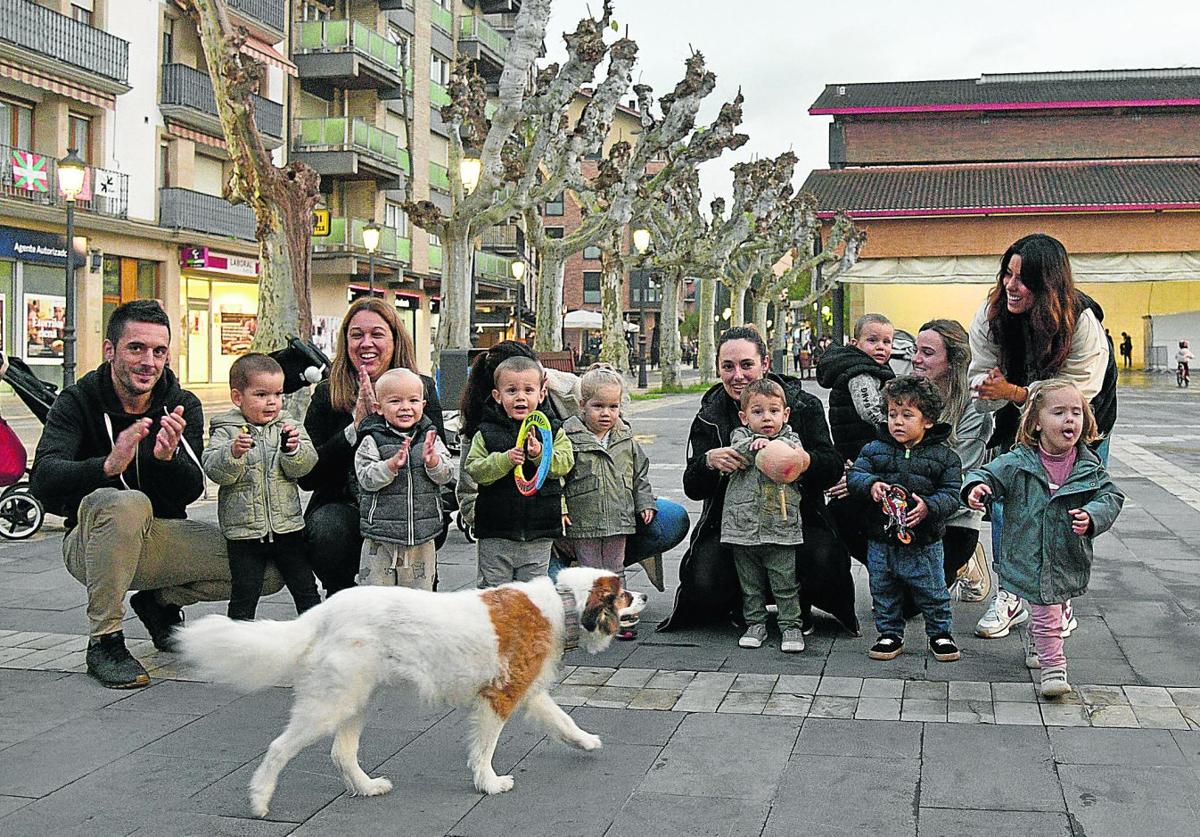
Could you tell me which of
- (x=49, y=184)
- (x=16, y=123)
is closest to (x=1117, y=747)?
(x=49, y=184)

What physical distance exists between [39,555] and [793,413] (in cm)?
619

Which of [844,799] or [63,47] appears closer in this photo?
[844,799]

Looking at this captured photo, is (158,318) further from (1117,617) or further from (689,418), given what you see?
(689,418)

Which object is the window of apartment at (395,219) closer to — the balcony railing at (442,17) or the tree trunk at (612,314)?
the balcony railing at (442,17)

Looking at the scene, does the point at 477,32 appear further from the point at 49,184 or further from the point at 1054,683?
the point at 1054,683

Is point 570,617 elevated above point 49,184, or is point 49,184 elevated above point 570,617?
point 49,184

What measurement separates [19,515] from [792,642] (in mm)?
7160

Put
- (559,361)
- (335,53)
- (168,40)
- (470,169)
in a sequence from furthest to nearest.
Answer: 1. (335,53)
2. (168,40)
3. (470,169)
4. (559,361)

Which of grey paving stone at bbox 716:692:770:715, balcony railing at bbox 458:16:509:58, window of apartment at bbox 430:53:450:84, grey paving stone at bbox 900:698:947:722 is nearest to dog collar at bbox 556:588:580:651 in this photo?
grey paving stone at bbox 716:692:770:715

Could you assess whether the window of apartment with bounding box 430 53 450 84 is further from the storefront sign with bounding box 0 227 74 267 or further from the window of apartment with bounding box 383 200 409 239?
the storefront sign with bounding box 0 227 74 267

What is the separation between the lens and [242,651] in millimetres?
4145

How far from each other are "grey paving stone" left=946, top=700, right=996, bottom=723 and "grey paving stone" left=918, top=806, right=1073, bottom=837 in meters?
1.11

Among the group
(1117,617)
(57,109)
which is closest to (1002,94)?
(57,109)

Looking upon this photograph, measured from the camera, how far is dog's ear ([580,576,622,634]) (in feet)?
15.0
